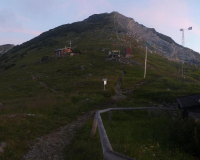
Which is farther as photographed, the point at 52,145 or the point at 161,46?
the point at 161,46

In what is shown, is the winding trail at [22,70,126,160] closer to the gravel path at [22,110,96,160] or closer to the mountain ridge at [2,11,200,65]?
the gravel path at [22,110,96,160]

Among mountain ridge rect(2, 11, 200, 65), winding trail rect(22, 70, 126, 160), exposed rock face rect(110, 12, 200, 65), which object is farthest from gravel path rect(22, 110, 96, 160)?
exposed rock face rect(110, 12, 200, 65)

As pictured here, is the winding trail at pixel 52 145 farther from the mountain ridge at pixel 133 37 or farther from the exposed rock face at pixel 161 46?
the exposed rock face at pixel 161 46

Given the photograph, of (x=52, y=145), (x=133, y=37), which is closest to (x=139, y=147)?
(x=52, y=145)

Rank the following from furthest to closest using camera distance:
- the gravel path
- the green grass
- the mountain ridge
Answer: the mountain ridge, the gravel path, the green grass

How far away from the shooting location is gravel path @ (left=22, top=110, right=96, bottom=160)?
7699 millimetres

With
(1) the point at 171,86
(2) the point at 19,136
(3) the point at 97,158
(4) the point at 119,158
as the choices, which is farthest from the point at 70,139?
(1) the point at 171,86

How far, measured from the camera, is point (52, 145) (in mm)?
9008

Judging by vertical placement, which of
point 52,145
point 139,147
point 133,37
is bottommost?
point 52,145

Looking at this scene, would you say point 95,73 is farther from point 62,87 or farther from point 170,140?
point 170,140

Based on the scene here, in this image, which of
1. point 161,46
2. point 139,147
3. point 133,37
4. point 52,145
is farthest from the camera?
point 161,46

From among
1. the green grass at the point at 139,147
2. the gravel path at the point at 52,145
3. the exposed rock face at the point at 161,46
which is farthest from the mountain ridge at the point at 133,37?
the green grass at the point at 139,147

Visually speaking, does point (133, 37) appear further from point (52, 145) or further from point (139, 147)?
point (139, 147)

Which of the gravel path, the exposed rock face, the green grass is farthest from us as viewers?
the exposed rock face
